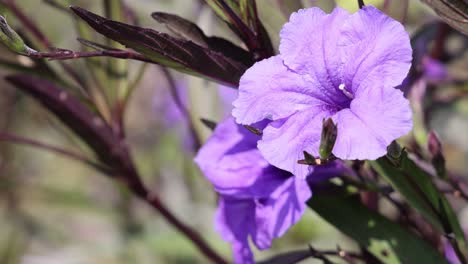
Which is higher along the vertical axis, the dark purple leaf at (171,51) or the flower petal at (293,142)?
the dark purple leaf at (171,51)

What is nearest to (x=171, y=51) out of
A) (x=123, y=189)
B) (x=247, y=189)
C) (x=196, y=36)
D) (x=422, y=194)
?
(x=196, y=36)

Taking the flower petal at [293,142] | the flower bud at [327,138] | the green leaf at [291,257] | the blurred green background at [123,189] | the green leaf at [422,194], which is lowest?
the blurred green background at [123,189]

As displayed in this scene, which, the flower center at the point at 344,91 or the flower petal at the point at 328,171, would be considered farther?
the flower petal at the point at 328,171

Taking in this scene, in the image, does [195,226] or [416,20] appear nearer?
[416,20]

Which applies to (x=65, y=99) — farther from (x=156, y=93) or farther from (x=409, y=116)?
(x=156, y=93)

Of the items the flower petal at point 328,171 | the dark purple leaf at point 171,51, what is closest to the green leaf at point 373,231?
the flower petal at point 328,171

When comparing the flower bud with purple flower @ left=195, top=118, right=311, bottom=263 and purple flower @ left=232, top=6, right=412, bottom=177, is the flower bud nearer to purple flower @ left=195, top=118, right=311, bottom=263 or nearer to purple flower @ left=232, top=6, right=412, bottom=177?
purple flower @ left=232, top=6, right=412, bottom=177

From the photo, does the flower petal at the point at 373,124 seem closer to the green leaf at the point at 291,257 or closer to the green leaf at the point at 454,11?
the green leaf at the point at 454,11

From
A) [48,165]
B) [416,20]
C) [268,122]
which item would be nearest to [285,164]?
[268,122]
